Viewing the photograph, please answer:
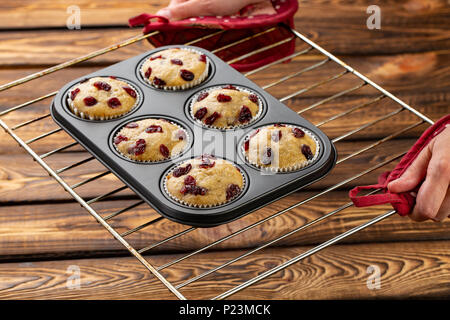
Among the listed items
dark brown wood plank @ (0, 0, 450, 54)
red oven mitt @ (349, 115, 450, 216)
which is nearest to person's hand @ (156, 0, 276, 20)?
dark brown wood plank @ (0, 0, 450, 54)

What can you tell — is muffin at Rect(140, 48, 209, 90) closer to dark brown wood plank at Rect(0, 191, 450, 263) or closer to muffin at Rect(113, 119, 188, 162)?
muffin at Rect(113, 119, 188, 162)

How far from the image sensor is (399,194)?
1498 mm

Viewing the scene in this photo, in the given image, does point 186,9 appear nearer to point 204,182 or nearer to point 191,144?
point 191,144

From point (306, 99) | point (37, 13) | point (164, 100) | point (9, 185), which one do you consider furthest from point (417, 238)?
point (37, 13)

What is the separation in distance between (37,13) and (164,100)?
1057 mm

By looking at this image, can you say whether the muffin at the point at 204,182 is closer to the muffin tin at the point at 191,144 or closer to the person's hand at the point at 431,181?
the muffin tin at the point at 191,144

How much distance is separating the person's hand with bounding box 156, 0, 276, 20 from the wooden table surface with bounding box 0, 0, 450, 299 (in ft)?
0.80

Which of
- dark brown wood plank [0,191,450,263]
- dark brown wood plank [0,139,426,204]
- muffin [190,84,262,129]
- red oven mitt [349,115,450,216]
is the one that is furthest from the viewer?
dark brown wood plank [0,139,426,204]

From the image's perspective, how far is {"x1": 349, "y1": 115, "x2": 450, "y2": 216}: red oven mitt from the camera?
144 cm

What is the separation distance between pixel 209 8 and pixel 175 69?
39cm

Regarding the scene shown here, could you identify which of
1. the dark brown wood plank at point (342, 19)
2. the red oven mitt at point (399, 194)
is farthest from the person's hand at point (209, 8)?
the red oven mitt at point (399, 194)

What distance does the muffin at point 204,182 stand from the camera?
1478 millimetres

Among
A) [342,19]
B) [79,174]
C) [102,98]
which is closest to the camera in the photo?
[102,98]

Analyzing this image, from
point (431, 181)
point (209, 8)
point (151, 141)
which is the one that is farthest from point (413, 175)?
point (209, 8)
